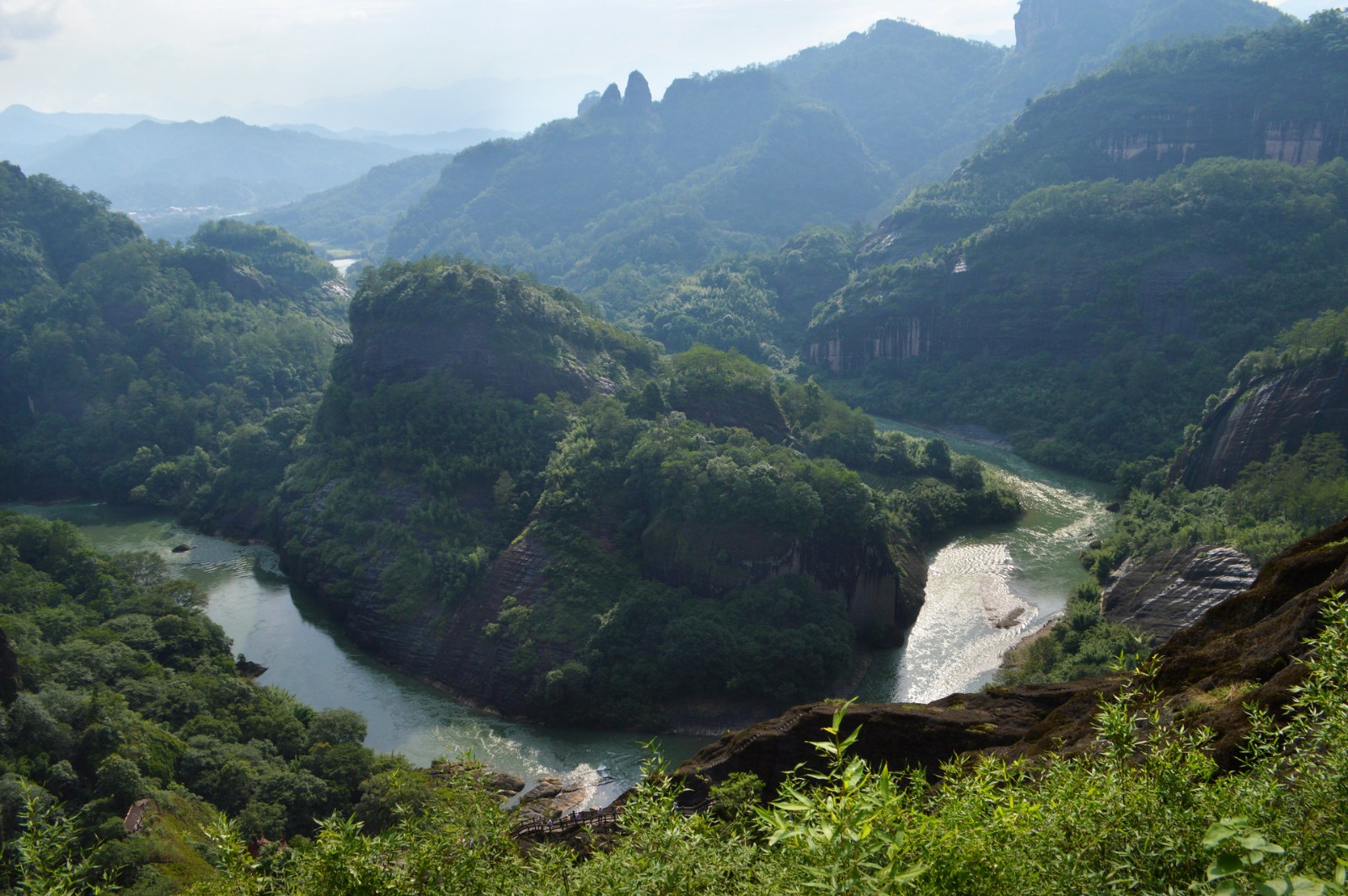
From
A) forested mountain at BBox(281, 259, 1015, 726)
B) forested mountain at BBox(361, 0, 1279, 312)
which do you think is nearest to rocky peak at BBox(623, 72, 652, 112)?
forested mountain at BBox(361, 0, 1279, 312)

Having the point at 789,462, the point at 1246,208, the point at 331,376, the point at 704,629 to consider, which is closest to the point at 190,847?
the point at 704,629

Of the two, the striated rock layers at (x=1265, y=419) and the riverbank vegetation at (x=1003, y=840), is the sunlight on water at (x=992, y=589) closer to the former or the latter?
the striated rock layers at (x=1265, y=419)

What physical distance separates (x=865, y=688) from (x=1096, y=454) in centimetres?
3617

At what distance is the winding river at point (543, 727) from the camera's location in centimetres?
3947

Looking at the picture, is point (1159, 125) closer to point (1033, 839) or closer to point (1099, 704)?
point (1099, 704)

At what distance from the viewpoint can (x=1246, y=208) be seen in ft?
264

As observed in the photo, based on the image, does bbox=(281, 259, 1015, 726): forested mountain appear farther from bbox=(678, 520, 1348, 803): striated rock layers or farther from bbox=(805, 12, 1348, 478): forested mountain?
bbox=(805, 12, 1348, 478): forested mountain

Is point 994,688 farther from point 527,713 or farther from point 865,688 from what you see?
point 527,713

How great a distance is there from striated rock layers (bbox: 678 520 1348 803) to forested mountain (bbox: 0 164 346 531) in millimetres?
50978

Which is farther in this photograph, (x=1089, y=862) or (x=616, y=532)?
(x=616, y=532)

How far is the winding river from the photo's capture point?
129 feet

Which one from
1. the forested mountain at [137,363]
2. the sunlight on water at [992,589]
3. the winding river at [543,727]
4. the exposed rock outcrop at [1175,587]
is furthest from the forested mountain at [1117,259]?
the forested mountain at [137,363]

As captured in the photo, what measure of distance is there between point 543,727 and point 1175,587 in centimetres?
2859

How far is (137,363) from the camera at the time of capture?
266ft
